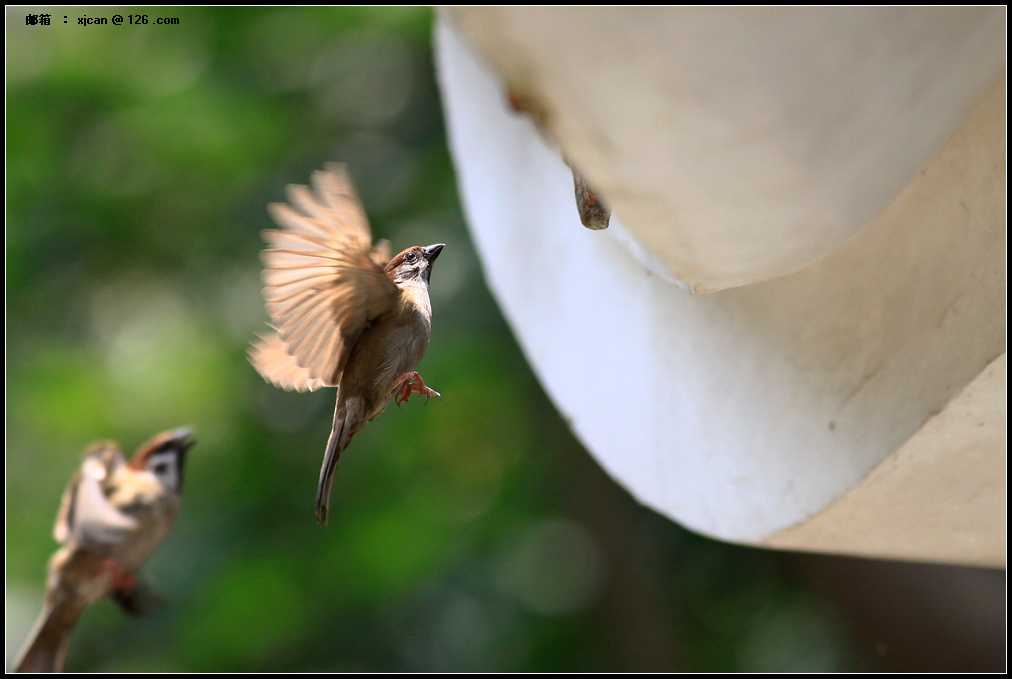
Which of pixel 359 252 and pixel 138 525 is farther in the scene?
pixel 138 525

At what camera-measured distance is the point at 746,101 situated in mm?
595

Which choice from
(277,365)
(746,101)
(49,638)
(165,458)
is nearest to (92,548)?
(49,638)

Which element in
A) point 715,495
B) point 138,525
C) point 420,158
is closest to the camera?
point 715,495

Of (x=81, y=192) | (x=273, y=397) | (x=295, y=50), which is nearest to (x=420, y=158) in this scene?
(x=295, y=50)

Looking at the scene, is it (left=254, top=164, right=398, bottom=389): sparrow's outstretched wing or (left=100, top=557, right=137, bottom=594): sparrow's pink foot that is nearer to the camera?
(left=254, top=164, right=398, bottom=389): sparrow's outstretched wing

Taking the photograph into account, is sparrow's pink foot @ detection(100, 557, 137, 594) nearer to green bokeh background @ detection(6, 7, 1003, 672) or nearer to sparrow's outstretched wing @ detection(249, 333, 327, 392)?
sparrow's outstretched wing @ detection(249, 333, 327, 392)

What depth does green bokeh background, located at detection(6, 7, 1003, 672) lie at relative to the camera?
375 centimetres

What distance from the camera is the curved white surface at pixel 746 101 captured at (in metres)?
0.56

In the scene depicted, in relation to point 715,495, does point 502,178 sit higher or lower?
higher

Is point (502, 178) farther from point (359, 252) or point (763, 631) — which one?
point (763, 631)

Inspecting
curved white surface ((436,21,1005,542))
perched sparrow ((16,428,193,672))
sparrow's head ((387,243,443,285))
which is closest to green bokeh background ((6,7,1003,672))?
perched sparrow ((16,428,193,672))

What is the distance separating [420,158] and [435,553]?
1.55m

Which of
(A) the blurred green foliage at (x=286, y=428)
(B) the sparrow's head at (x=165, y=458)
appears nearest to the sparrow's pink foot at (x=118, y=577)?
(B) the sparrow's head at (x=165, y=458)

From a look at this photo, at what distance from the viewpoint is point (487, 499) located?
419 centimetres
